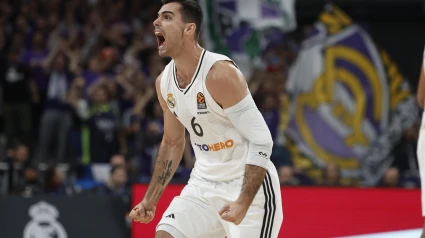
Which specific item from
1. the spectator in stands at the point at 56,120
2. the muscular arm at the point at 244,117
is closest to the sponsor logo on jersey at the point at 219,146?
the muscular arm at the point at 244,117

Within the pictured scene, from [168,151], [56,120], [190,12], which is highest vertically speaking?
[190,12]

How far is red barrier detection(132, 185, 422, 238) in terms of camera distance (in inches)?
352

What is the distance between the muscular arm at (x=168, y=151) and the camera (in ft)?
17.9

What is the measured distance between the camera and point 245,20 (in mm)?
12164

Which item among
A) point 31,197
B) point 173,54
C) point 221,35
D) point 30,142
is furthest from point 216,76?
point 30,142

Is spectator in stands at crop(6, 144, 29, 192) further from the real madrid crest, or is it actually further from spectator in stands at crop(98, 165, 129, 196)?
the real madrid crest

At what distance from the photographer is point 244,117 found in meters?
4.90

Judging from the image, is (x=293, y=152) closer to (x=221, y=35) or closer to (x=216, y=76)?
(x=221, y=35)

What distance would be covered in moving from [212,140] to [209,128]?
8 centimetres

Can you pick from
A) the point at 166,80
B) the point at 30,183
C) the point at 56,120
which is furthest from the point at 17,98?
the point at 166,80

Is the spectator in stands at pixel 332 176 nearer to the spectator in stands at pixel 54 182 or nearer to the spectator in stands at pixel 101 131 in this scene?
the spectator in stands at pixel 101 131

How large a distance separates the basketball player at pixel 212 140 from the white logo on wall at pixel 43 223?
420cm

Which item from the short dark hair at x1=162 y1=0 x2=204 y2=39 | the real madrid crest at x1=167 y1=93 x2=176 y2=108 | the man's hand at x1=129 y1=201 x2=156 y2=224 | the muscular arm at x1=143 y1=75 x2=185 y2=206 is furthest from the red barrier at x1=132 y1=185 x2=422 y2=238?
the short dark hair at x1=162 y1=0 x2=204 y2=39

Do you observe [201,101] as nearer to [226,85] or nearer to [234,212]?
[226,85]
